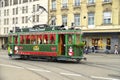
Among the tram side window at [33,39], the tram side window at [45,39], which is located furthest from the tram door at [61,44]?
the tram side window at [33,39]

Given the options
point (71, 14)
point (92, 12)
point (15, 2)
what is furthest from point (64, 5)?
point (15, 2)

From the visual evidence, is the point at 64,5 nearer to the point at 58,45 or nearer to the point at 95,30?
the point at 95,30

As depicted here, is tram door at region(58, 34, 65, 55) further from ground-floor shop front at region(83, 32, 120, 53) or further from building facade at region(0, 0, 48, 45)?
building facade at region(0, 0, 48, 45)

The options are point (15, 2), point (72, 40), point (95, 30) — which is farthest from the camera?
point (15, 2)

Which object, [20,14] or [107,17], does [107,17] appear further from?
[20,14]

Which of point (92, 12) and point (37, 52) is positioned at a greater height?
point (92, 12)

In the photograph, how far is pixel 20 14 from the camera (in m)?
68.6

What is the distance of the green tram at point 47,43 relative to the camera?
26531mm

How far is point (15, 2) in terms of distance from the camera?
2800 inches

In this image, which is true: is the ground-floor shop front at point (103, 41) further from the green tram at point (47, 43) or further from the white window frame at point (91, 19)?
the green tram at point (47, 43)

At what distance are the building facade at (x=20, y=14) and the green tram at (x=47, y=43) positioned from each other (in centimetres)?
2471

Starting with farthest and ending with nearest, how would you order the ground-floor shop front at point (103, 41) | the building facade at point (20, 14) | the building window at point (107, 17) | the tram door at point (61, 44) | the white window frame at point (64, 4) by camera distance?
the building facade at point (20, 14), the white window frame at point (64, 4), the building window at point (107, 17), the ground-floor shop front at point (103, 41), the tram door at point (61, 44)

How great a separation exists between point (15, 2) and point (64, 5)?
18743 millimetres

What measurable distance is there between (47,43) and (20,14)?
136 feet
